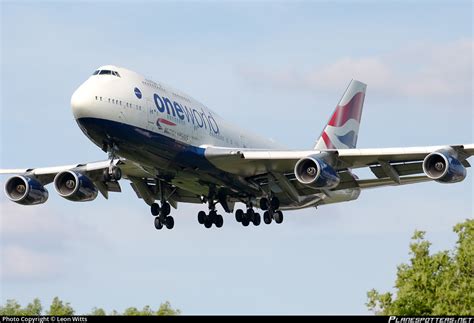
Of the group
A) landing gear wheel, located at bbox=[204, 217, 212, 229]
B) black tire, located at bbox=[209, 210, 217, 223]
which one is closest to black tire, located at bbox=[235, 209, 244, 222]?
black tire, located at bbox=[209, 210, 217, 223]

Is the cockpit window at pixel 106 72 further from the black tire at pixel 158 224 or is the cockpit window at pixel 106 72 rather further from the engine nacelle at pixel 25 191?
the black tire at pixel 158 224

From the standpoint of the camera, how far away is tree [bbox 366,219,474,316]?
157 ft

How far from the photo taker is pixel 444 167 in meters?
48.4

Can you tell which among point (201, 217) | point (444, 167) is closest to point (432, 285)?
point (444, 167)

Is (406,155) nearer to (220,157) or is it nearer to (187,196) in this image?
(220,157)

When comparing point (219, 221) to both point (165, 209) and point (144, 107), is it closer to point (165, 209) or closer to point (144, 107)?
point (165, 209)

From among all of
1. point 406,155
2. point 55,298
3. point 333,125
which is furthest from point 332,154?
point 55,298

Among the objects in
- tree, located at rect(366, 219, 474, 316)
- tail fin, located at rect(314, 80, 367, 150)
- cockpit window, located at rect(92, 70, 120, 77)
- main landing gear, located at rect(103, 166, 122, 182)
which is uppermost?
tail fin, located at rect(314, 80, 367, 150)

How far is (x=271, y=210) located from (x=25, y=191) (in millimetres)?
12150

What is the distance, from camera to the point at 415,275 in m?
49.4

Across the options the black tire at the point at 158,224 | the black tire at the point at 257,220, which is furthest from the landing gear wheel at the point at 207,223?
the black tire at the point at 158,224

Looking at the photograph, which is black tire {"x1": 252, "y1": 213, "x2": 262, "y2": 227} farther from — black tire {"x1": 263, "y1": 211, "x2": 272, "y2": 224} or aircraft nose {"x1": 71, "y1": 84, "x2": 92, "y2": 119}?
aircraft nose {"x1": 71, "y1": 84, "x2": 92, "y2": 119}

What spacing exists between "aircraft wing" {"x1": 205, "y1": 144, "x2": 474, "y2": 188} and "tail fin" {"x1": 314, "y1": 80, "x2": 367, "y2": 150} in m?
9.46

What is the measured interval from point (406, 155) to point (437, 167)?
6.13 ft
